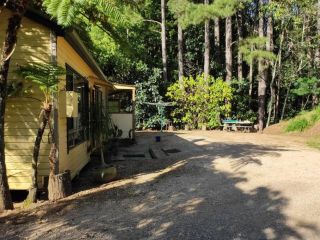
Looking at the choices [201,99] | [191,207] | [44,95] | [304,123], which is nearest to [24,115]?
[44,95]

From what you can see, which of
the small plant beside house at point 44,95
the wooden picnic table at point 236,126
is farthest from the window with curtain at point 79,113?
the wooden picnic table at point 236,126

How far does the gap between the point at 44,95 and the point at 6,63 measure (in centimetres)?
105

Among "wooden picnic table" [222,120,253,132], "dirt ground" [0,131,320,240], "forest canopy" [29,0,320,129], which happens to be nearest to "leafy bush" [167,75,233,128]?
"wooden picnic table" [222,120,253,132]

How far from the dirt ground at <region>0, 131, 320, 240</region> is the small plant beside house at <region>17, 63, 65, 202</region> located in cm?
64

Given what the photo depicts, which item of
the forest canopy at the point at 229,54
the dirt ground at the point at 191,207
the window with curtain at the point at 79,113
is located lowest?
the dirt ground at the point at 191,207

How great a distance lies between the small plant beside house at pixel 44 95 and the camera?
7207 millimetres

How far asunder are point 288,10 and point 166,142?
13088 millimetres

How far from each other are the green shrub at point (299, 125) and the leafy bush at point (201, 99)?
13.0 ft

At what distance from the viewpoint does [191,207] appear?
273 inches

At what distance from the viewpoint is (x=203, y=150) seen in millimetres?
14078

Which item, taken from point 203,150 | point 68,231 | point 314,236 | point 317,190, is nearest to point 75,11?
point 68,231

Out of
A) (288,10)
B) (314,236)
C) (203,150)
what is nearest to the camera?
(314,236)

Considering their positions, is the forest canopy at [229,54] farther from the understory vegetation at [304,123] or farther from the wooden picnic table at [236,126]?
the understory vegetation at [304,123]

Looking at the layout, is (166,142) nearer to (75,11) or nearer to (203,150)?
(203,150)
